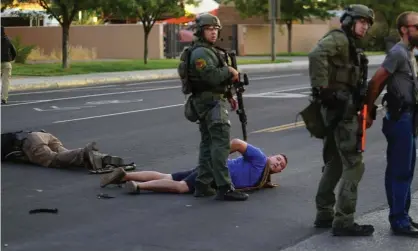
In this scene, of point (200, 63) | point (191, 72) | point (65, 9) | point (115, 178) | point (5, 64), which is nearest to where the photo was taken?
point (200, 63)

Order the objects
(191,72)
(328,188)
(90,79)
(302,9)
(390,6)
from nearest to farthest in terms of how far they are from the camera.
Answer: (328,188)
(191,72)
(90,79)
(302,9)
(390,6)

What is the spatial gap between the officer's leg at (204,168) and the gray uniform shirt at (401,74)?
7.48 feet

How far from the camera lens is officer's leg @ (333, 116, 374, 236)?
22.3ft

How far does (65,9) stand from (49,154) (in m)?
20.9

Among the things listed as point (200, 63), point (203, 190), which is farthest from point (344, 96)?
point (203, 190)

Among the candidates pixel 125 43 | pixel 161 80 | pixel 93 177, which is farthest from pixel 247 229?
pixel 125 43

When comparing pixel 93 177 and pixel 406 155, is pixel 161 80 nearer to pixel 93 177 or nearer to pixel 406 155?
pixel 93 177

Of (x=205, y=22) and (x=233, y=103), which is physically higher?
(x=205, y=22)

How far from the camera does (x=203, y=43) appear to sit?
832 centimetres

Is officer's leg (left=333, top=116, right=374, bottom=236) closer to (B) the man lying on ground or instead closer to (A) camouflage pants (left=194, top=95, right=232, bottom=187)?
(A) camouflage pants (left=194, top=95, right=232, bottom=187)

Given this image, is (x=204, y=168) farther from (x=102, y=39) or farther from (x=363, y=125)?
(x=102, y=39)

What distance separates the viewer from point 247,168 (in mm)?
8805

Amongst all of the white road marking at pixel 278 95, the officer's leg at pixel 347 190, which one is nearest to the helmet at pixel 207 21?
the officer's leg at pixel 347 190

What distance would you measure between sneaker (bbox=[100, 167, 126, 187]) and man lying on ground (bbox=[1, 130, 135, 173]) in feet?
3.18
